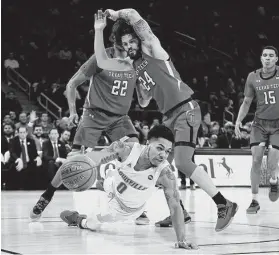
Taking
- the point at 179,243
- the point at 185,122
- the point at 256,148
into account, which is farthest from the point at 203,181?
the point at 256,148

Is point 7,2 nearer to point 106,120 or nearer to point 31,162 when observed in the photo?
point 31,162

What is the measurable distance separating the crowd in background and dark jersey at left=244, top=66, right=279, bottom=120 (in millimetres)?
5964

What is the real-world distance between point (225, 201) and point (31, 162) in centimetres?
809

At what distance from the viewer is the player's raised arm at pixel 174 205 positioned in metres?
4.80

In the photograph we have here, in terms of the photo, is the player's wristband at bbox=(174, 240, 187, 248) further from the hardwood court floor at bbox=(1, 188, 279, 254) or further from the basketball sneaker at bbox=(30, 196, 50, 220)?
the basketball sneaker at bbox=(30, 196, 50, 220)

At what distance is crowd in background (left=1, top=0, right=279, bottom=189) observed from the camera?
15.3 meters

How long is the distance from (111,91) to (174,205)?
8.57 feet

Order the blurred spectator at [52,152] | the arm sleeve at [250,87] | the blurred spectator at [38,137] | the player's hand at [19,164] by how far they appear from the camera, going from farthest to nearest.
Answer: the blurred spectator at [38,137]
the blurred spectator at [52,152]
the player's hand at [19,164]
the arm sleeve at [250,87]

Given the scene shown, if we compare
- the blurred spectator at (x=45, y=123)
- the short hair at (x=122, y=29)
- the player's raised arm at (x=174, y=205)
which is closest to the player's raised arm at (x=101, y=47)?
the short hair at (x=122, y=29)

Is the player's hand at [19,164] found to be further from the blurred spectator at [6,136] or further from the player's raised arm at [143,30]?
the player's raised arm at [143,30]

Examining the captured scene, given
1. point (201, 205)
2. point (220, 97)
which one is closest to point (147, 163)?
point (201, 205)

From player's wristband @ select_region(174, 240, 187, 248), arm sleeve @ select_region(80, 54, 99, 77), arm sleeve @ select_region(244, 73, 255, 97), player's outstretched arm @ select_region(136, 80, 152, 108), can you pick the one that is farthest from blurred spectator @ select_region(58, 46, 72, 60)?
player's wristband @ select_region(174, 240, 187, 248)

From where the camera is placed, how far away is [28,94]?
18906 millimetres

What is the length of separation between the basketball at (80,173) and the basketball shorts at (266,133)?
3.63 m
